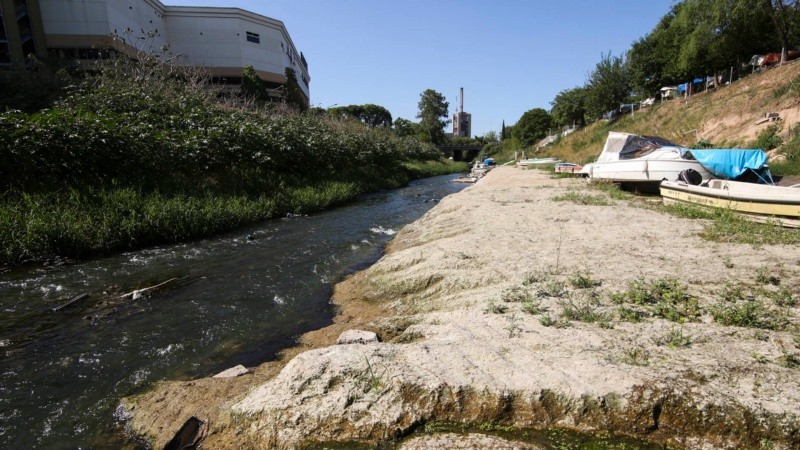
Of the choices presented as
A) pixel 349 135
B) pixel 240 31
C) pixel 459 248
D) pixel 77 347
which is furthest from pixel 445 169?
pixel 77 347

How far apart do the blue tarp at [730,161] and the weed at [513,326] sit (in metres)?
12.8

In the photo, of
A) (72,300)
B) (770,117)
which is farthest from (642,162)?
(72,300)

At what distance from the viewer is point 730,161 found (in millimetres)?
14391

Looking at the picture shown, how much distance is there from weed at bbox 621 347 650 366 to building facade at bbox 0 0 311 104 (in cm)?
→ 4223

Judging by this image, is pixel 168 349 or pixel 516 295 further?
pixel 168 349

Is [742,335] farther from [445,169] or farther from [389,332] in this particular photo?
[445,169]

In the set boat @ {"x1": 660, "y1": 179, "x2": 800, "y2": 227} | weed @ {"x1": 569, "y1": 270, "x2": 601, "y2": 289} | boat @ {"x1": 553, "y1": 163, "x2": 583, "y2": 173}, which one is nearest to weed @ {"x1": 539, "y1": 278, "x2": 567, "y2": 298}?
weed @ {"x1": 569, "y1": 270, "x2": 601, "y2": 289}

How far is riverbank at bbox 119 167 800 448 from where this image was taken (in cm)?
373

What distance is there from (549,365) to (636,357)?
0.91 meters

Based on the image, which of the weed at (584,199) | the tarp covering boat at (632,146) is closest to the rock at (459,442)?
the weed at (584,199)

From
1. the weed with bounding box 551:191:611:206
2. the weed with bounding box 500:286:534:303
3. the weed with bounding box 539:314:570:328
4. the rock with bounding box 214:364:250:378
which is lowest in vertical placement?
the rock with bounding box 214:364:250:378

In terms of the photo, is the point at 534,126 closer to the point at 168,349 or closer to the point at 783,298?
the point at 783,298

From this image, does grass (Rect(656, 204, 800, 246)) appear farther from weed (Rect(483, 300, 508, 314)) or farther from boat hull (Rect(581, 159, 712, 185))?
weed (Rect(483, 300, 508, 314))

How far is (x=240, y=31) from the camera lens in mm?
58812
